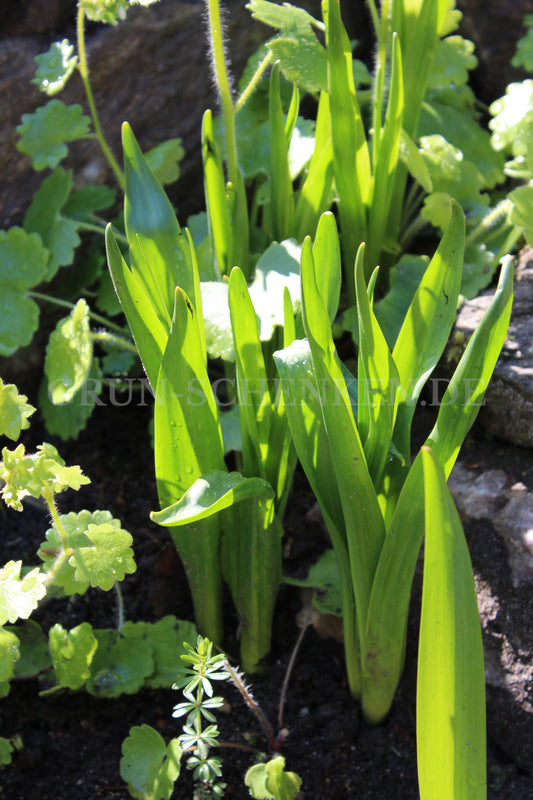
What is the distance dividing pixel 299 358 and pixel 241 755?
1.96 ft

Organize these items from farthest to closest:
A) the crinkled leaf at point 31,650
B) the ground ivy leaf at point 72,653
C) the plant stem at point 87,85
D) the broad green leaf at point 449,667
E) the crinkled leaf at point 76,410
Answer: the crinkled leaf at point 76,410 < the plant stem at point 87,85 < the crinkled leaf at point 31,650 < the ground ivy leaf at point 72,653 < the broad green leaf at point 449,667

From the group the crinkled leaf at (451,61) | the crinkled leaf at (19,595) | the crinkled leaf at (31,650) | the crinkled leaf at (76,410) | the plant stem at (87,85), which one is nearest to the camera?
the crinkled leaf at (19,595)

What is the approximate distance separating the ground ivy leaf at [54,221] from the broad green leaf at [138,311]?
0.44 metres

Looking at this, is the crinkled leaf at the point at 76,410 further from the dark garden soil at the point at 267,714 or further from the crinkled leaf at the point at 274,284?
the crinkled leaf at the point at 274,284

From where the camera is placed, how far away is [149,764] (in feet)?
2.89

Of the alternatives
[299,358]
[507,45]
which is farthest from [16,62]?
[507,45]

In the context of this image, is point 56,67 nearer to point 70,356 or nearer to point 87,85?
point 87,85

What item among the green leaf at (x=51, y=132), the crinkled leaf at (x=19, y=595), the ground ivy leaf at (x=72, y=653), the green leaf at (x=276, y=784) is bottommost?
the green leaf at (x=276, y=784)

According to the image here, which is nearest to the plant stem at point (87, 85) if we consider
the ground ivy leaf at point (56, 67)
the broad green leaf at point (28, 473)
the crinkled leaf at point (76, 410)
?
the ground ivy leaf at point (56, 67)

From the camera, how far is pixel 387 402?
0.85m

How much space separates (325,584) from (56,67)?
99 centimetres

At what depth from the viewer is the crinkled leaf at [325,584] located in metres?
1.05

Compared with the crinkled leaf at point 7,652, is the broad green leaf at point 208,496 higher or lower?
higher

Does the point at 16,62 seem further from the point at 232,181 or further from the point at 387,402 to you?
the point at 387,402
